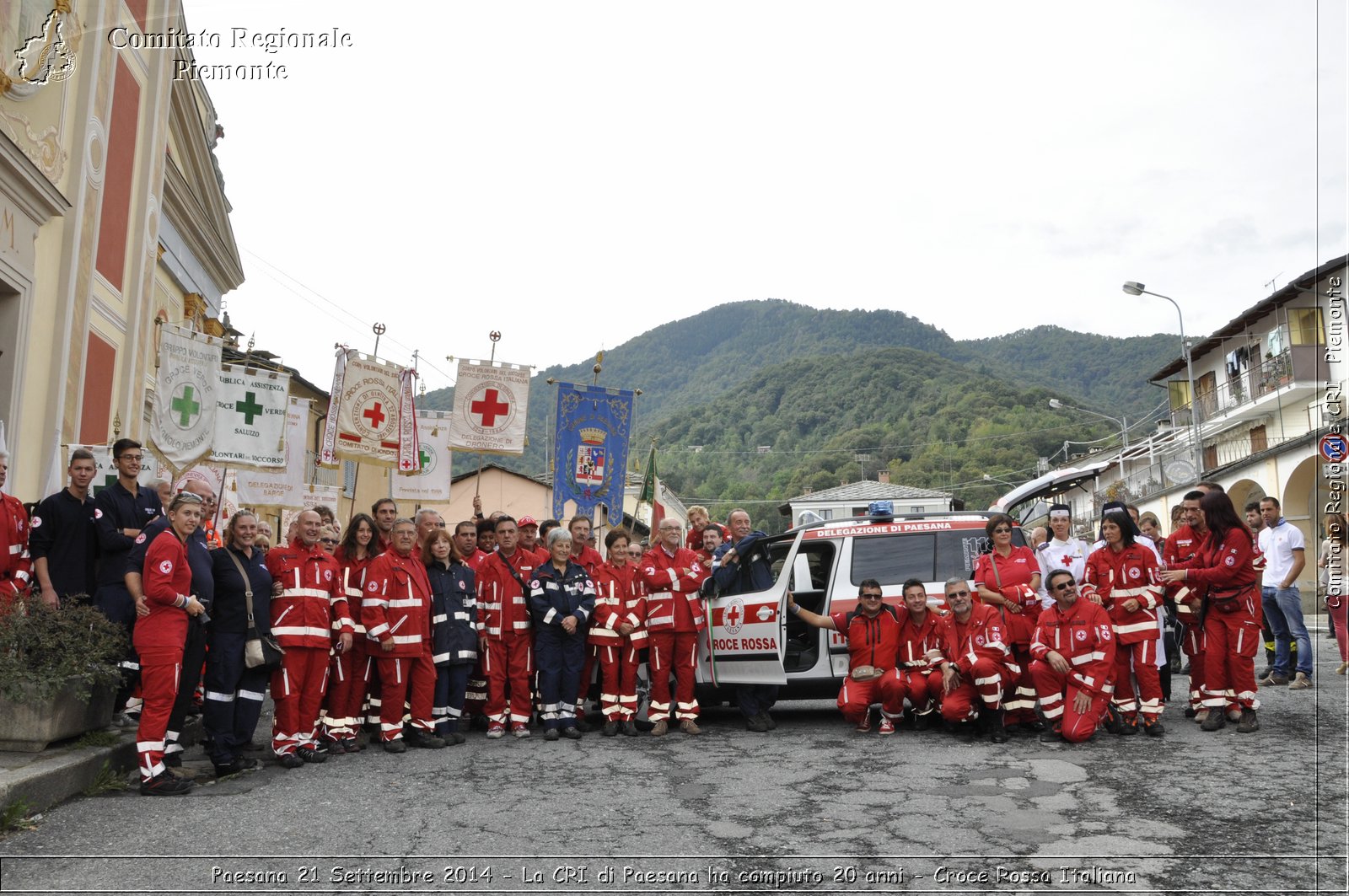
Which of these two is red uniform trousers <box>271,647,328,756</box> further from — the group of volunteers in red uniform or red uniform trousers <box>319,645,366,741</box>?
the group of volunteers in red uniform

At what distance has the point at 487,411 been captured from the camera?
18.0 meters

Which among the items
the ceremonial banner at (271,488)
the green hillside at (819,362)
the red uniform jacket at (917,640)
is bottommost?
the red uniform jacket at (917,640)

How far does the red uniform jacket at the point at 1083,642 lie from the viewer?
26.4 ft

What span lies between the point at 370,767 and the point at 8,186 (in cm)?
667

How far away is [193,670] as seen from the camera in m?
7.04

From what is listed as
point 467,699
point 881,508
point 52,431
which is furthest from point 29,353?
point 881,508

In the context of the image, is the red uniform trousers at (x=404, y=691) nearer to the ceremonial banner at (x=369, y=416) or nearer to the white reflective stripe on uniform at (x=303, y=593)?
the white reflective stripe on uniform at (x=303, y=593)

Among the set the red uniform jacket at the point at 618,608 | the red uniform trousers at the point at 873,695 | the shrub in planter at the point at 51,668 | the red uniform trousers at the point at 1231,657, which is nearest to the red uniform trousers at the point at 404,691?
the red uniform jacket at the point at 618,608

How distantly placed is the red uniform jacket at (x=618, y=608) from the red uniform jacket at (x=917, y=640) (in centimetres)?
226

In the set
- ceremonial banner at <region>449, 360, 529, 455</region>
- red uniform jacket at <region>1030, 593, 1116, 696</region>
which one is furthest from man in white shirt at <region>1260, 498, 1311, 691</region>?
ceremonial banner at <region>449, 360, 529, 455</region>

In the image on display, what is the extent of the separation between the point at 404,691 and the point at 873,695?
3.91 meters

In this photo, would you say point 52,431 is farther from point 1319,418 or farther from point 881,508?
point 1319,418

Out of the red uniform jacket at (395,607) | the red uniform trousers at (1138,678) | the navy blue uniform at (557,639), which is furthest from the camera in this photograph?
the navy blue uniform at (557,639)

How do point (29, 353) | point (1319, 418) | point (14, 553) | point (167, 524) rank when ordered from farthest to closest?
point (1319, 418) → point (29, 353) → point (14, 553) → point (167, 524)
